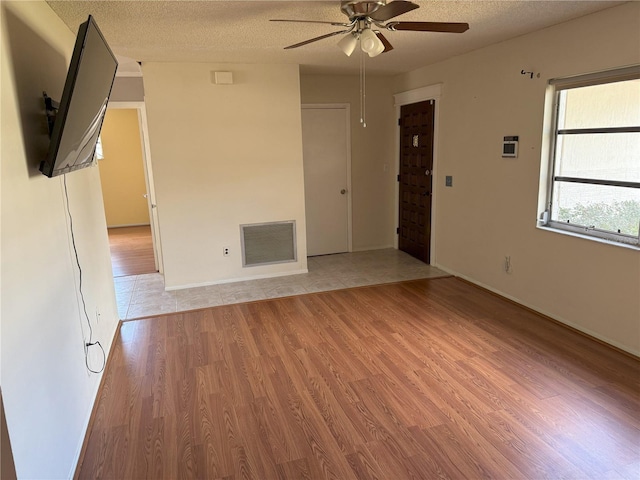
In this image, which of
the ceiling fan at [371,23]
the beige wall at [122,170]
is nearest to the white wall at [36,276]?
the ceiling fan at [371,23]

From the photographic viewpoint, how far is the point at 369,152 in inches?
230

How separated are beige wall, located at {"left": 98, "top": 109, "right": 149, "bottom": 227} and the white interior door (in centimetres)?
477

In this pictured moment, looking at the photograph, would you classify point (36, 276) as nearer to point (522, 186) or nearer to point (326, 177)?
point (522, 186)

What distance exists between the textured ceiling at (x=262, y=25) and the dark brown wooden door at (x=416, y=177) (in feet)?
3.28

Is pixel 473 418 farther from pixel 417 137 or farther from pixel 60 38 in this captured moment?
pixel 417 137

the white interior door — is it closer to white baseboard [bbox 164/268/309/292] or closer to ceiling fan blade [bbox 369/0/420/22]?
white baseboard [bbox 164/268/309/292]

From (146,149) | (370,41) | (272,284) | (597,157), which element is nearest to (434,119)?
(597,157)

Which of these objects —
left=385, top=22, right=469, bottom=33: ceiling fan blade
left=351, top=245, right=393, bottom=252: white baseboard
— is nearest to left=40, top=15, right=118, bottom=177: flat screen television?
left=385, top=22, right=469, bottom=33: ceiling fan blade

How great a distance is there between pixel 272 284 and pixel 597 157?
3300 mm

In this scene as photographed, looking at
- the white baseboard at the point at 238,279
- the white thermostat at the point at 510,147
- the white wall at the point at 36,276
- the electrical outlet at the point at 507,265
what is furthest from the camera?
the white baseboard at the point at 238,279

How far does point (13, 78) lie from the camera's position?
1.74m

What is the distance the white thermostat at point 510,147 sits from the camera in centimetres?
378

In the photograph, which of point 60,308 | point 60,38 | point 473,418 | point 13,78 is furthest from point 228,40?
point 473,418

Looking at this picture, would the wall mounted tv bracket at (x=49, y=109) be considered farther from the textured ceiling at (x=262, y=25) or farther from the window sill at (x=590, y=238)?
the window sill at (x=590, y=238)
